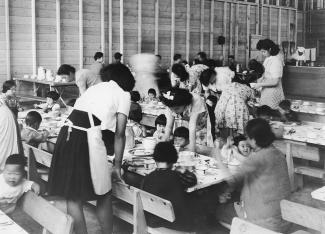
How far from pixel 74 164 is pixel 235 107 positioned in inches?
130

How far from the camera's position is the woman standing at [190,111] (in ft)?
16.4

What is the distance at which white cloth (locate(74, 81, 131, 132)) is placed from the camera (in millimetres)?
3889

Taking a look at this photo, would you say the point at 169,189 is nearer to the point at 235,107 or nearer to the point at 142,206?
the point at 142,206

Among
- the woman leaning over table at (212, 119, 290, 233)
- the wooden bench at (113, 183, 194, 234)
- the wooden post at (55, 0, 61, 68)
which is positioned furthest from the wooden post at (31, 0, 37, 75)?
the woman leaning over table at (212, 119, 290, 233)

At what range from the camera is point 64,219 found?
2686 millimetres

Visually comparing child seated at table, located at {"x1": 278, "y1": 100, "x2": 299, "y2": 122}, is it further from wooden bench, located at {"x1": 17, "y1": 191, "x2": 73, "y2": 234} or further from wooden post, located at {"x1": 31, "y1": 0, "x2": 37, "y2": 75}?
wooden post, located at {"x1": 31, "y1": 0, "x2": 37, "y2": 75}

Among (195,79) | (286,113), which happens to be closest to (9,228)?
(286,113)

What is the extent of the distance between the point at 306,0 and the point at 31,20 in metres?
11.5

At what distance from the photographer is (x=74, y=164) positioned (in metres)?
3.88

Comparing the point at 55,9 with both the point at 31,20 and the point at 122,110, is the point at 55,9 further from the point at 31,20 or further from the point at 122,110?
the point at 122,110

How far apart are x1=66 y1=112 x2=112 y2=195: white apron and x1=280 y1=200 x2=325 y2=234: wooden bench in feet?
4.94

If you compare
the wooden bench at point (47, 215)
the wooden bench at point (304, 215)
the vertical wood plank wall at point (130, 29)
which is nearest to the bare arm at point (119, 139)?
the wooden bench at point (47, 215)

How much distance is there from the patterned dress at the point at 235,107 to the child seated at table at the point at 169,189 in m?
2.85

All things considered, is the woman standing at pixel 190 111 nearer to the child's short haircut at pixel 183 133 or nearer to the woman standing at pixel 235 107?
the child's short haircut at pixel 183 133
